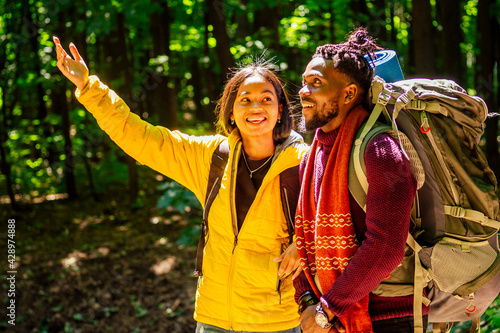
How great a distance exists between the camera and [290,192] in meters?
2.64

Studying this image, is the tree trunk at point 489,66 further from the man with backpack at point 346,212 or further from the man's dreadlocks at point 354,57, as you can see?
the man with backpack at point 346,212

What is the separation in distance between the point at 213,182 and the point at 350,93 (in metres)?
1.05

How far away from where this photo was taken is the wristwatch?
1993mm

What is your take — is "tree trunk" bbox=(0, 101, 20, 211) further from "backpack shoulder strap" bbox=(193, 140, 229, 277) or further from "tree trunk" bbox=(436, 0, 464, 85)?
"tree trunk" bbox=(436, 0, 464, 85)

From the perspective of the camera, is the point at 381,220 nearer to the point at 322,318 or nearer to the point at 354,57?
the point at 322,318

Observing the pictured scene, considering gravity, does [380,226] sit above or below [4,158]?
above

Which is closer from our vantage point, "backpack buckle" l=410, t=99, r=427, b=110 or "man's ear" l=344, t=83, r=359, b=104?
"backpack buckle" l=410, t=99, r=427, b=110

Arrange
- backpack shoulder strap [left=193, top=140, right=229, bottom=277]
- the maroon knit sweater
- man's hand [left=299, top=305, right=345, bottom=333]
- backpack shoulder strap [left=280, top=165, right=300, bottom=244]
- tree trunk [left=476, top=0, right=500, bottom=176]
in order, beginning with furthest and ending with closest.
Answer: tree trunk [left=476, top=0, right=500, bottom=176] < backpack shoulder strap [left=193, top=140, right=229, bottom=277] < backpack shoulder strap [left=280, top=165, right=300, bottom=244] < man's hand [left=299, top=305, right=345, bottom=333] < the maroon knit sweater

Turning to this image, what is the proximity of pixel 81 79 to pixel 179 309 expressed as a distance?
15.2 feet

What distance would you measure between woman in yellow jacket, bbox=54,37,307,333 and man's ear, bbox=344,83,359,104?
2.06 feet

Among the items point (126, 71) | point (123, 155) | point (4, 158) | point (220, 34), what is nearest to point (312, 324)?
point (220, 34)

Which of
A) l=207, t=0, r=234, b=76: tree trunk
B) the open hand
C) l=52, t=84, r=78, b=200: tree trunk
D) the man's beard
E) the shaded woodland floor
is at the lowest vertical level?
the shaded woodland floor

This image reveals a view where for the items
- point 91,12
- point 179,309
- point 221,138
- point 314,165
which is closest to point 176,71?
point 91,12

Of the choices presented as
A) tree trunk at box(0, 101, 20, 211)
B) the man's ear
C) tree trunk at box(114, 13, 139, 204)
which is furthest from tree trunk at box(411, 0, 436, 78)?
tree trunk at box(0, 101, 20, 211)
